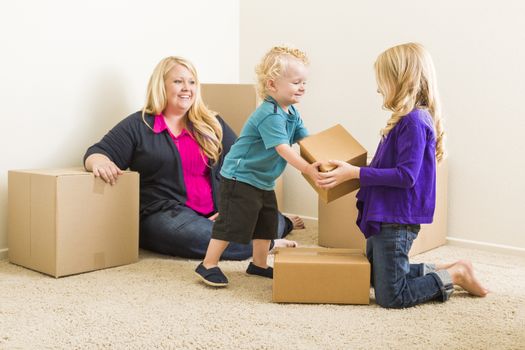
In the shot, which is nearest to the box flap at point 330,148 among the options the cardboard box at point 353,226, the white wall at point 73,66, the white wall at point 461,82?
the cardboard box at point 353,226

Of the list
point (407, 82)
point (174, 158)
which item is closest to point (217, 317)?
point (407, 82)

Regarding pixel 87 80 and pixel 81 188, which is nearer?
pixel 81 188

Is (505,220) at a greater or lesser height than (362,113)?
lesser

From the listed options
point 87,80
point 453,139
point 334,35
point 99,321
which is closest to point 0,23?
point 87,80

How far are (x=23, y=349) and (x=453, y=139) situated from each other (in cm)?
189

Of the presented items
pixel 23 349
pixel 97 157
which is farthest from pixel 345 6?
pixel 23 349

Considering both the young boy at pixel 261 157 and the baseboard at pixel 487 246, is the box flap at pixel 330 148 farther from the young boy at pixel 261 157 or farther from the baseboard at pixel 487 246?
the baseboard at pixel 487 246

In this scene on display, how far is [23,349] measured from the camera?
4.63 feet

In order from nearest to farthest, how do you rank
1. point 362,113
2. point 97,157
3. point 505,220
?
1. point 97,157
2. point 505,220
3. point 362,113

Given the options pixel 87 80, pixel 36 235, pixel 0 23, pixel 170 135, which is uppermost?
pixel 0 23

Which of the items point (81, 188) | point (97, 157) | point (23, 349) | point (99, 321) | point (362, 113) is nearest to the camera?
point (23, 349)

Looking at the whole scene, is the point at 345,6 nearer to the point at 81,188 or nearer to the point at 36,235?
the point at 81,188

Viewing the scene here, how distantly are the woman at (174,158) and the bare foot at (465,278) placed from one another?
2.51ft

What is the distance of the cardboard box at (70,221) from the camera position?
2061mm
